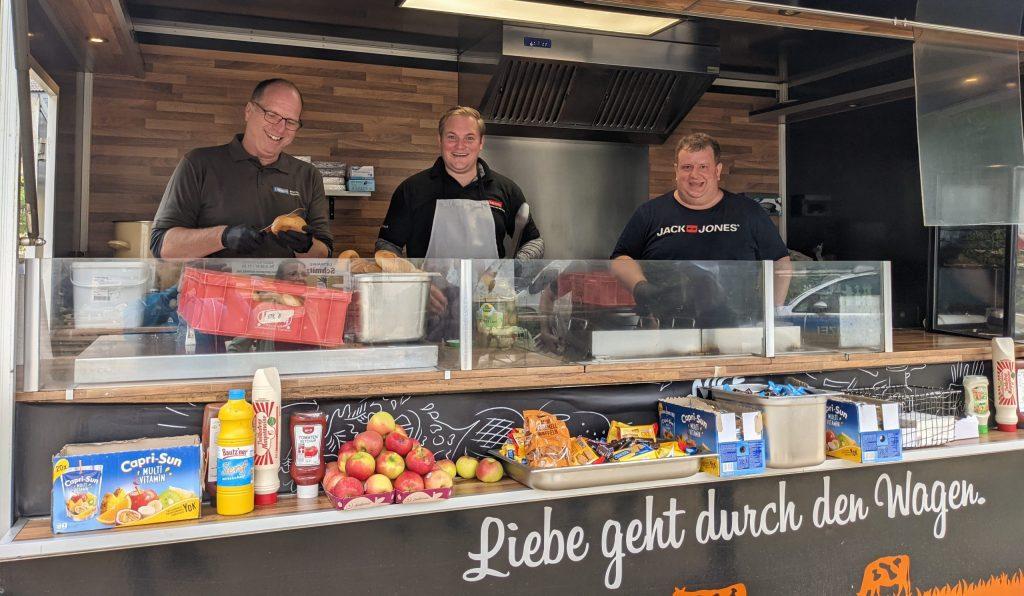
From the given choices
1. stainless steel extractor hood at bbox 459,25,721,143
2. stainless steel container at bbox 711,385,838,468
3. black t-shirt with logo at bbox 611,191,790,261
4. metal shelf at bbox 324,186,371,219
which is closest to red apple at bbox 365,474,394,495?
stainless steel container at bbox 711,385,838,468

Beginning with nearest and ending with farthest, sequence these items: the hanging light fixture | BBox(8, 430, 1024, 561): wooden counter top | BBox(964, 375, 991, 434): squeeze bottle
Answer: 1. BBox(8, 430, 1024, 561): wooden counter top
2. BBox(964, 375, 991, 434): squeeze bottle
3. the hanging light fixture

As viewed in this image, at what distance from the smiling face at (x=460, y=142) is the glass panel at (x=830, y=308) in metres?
1.44

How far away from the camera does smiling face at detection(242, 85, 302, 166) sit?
2.73 metres

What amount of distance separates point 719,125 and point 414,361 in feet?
13.8

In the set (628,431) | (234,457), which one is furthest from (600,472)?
(234,457)

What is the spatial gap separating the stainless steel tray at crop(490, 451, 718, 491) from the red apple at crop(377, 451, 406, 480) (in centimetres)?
33

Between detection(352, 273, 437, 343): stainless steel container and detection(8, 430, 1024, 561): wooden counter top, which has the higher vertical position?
detection(352, 273, 437, 343): stainless steel container

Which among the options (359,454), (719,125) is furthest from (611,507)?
(719,125)

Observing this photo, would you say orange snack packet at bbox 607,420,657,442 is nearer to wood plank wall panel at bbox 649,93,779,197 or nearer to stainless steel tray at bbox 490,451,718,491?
stainless steel tray at bbox 490,451,718,491

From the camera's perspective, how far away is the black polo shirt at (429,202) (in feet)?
11.5

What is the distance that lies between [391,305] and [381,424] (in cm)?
32

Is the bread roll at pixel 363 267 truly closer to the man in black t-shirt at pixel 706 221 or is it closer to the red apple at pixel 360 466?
the red apple at pixel 360 466

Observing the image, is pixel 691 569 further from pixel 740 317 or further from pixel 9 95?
pixel 9 95

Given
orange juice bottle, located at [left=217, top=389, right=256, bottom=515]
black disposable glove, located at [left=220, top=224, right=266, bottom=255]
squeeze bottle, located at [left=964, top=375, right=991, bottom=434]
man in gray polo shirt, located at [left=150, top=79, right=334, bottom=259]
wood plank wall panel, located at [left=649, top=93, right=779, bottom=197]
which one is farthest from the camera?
wood plank wall panel, located at [left=649, top=93, right=779, bottom=197]
